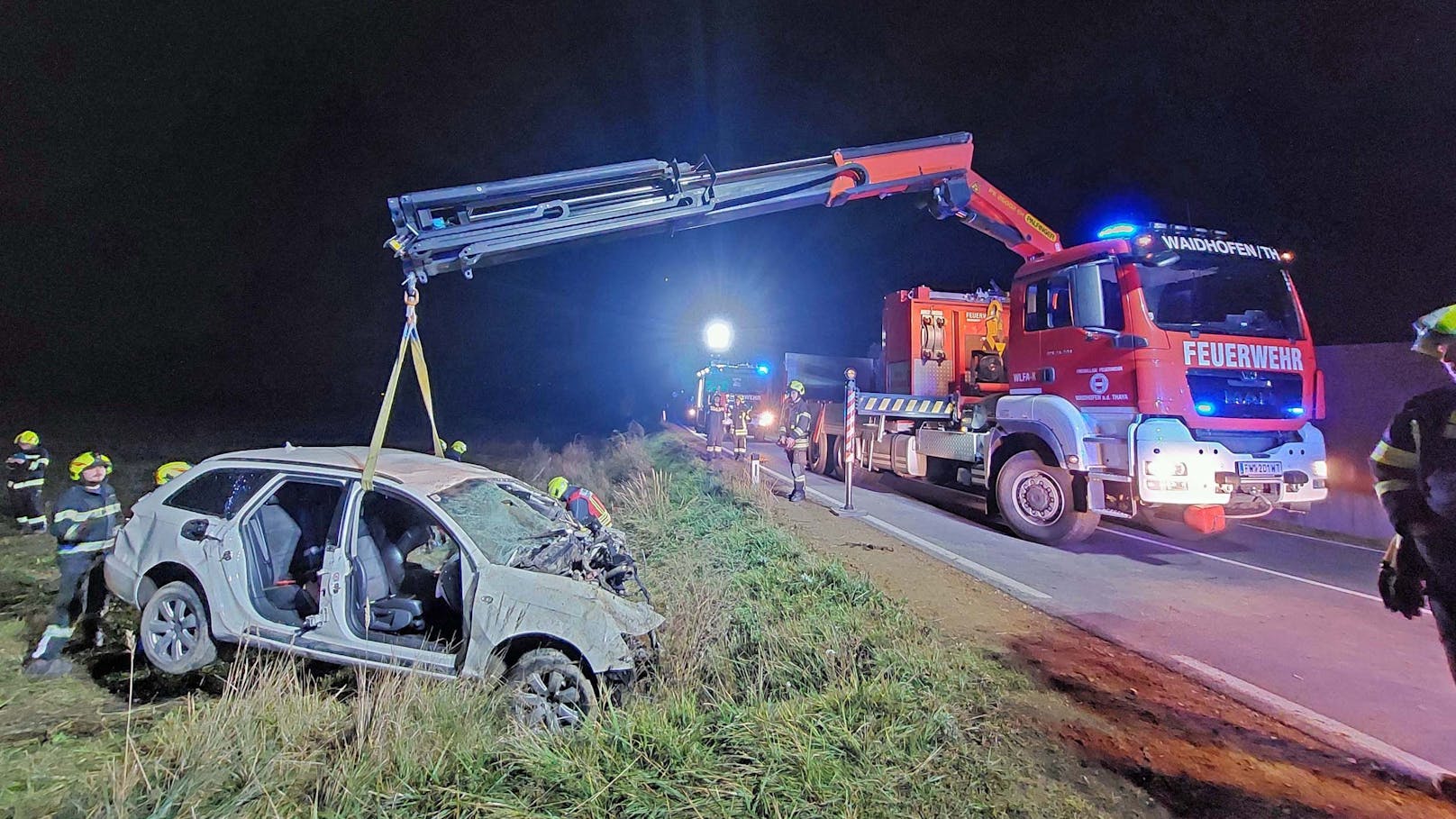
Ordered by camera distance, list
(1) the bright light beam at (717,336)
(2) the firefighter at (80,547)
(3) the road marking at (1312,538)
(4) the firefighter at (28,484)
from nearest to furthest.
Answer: (2) the firefighter at (80,547) → (3) the road marking at (1312,538) → (4) the firefighter at (28,484) → (1) the bright light beam at (717,336)

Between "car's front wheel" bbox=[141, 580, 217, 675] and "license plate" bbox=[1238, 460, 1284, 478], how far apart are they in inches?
334

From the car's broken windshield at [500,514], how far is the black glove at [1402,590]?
14.1ft

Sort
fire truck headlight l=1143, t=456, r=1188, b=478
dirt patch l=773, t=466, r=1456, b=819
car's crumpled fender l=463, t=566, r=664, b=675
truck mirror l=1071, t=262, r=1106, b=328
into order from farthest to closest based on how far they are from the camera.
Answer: truck mirror l=1071, t=262, r=1106, b=328 < fire truck headlight l=1143, t=456, r=1188, b=478 < car's crumpled fender l=463, t=566, r=664, b=675 < dirt patch l=773, t=466, r=1456, b=819

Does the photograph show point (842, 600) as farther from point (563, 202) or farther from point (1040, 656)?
point (563, 202)

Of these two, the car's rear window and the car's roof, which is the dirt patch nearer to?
the car's roof

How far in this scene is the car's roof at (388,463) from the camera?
389cm

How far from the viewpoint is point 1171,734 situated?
3.38 meters

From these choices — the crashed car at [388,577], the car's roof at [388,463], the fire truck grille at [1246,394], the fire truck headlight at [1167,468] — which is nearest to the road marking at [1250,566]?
the fire truck headlight at [1167,468]

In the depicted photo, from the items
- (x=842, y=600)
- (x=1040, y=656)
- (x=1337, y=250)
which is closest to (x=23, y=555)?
(x=842, y=600)

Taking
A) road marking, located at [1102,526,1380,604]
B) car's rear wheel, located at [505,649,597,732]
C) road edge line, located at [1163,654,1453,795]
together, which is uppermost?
car's rear wheel, located at [505,649,597,732]

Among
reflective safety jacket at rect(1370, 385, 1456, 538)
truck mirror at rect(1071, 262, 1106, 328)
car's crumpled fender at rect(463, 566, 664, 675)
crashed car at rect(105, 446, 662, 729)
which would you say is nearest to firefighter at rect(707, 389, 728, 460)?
truck mirror at rect(1071, 262, 1106, 328)

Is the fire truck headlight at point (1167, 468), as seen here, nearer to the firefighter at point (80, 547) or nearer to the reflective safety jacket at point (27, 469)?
the firefighter at point (80, 547)

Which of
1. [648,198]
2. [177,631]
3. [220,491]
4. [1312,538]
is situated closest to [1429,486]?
[648,198]

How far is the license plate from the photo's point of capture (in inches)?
253
